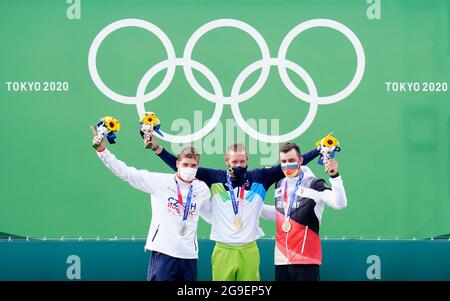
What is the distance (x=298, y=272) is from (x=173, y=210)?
116 cm

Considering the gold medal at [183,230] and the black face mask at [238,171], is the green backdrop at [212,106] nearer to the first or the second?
the black face mask at [238,171]

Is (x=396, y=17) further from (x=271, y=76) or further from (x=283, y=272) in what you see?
(x=283, y=272)

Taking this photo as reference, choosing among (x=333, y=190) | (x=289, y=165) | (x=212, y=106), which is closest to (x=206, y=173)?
(x=289, y=165)

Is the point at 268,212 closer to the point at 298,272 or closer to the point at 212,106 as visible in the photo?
the point at 298,272

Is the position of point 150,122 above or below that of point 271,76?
below

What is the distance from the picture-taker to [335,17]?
8500mm

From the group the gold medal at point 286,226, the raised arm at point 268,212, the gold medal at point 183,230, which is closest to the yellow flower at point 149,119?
the gold medal at point 183,230

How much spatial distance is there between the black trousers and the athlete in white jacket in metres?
0.75

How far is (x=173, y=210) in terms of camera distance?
721 cm

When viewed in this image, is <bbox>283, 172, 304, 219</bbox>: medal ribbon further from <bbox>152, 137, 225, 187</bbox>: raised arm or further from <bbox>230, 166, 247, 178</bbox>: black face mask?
<bbox>152, 137, 225, 187</bbox>: raised arm

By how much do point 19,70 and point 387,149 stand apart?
366 centimetres

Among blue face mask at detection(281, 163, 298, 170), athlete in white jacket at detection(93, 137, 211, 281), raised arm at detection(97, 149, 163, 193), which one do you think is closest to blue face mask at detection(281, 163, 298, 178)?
blue face mask at detection(281, 163, 298, 170)

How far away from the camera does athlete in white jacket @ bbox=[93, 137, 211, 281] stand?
7.15 meters
